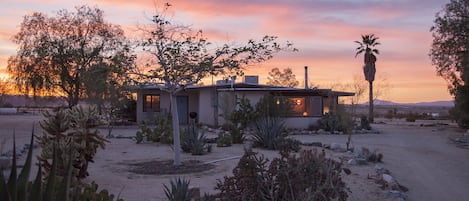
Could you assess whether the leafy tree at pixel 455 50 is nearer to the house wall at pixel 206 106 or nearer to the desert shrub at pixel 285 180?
the house wall at pixel 206 106

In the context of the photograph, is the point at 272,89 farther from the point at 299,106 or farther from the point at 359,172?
the point at 359,172

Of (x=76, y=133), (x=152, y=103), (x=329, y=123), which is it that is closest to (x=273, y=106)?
(x=329, y=123)

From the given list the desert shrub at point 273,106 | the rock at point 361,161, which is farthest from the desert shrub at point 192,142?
the desert shrub at point 273,106

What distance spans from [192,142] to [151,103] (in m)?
19.3

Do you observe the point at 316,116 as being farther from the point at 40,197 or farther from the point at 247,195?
the point at 40,197

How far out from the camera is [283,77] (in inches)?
2069

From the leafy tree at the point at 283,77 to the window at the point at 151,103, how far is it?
1953cm

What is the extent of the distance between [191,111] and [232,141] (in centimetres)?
1507

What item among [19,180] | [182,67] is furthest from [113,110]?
[19,180]

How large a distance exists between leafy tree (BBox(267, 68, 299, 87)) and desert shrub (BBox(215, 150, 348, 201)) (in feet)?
149

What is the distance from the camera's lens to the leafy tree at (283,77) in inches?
2040

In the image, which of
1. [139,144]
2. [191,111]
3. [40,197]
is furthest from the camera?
[191,111]

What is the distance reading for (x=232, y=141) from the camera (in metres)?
19.1

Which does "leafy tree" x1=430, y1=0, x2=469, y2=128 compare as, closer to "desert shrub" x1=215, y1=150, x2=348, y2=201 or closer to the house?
the house
